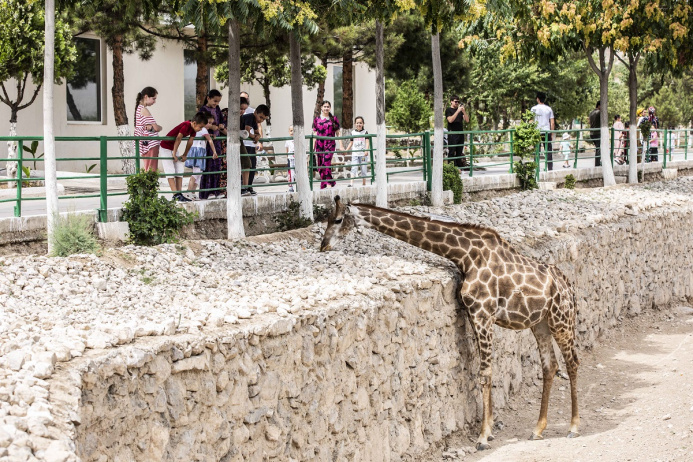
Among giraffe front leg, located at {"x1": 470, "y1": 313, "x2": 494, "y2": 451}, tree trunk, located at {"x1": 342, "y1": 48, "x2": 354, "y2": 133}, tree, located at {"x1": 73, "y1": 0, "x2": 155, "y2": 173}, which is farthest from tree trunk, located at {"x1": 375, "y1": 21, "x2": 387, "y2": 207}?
tree trunk, located at {"x1": 342, "y1": 48, "x2": 354, "y2": 133}

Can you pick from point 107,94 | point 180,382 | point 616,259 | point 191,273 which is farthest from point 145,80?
point 180,382

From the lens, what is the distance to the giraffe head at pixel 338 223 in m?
10.6

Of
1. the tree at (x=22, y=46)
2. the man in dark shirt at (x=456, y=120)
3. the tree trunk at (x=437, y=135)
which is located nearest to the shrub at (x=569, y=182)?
the man in dark shirt at (x=456, y=120)

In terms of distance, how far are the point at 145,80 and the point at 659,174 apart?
45.4 ft

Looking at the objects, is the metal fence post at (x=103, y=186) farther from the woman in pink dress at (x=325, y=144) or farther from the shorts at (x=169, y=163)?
the woman in pink dress at (x=325, y=144)

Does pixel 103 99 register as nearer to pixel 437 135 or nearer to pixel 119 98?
pixel 119 98

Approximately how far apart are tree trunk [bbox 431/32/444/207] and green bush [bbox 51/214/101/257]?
6.89 meters

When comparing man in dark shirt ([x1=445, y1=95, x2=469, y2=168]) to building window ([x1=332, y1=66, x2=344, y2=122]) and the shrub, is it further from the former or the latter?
building window ([x1=332, y1=66, x2=344, y2=122])

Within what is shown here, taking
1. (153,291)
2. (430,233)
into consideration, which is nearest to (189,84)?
(430,233)

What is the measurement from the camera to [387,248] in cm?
1187

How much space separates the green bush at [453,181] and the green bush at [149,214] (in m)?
6.28

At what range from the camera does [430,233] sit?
10352mm

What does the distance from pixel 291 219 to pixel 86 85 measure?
11.5m

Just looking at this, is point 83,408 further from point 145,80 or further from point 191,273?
point 145,80
